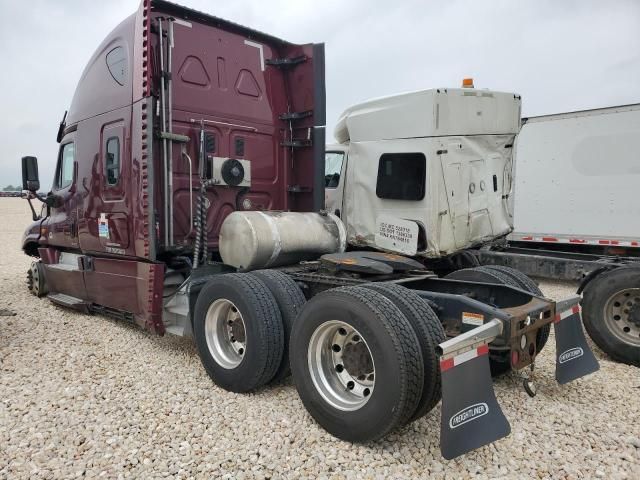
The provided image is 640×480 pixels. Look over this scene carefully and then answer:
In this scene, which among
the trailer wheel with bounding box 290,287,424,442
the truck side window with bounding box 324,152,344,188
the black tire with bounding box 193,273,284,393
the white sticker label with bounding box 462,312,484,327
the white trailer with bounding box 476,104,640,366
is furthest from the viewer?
the white trailer with bounding box 476,104,640,366

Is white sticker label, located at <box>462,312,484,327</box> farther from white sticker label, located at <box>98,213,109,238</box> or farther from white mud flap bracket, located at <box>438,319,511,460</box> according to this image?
white sticker label, located at <box>98,213,109,238</box>

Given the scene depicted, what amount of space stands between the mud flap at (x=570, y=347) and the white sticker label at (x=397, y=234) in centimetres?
235

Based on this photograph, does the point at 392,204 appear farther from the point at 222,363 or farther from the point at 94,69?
the point at 94,69

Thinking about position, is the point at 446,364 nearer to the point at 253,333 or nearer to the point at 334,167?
the point at 253,333

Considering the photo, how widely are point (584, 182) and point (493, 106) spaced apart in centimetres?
327

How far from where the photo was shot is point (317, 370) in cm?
315

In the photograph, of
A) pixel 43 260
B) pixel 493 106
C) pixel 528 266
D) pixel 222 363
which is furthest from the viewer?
pixel 528 266

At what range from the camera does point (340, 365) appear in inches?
124

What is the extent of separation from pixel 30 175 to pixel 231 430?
14.4ft

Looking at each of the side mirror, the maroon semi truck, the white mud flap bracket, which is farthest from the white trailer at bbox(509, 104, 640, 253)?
the side mirror

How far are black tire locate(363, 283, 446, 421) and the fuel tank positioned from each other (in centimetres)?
160

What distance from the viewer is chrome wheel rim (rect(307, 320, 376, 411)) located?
3.02 meters

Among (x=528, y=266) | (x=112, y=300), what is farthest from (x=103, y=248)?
(x=528, y=266)

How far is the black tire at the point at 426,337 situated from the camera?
2740mm
